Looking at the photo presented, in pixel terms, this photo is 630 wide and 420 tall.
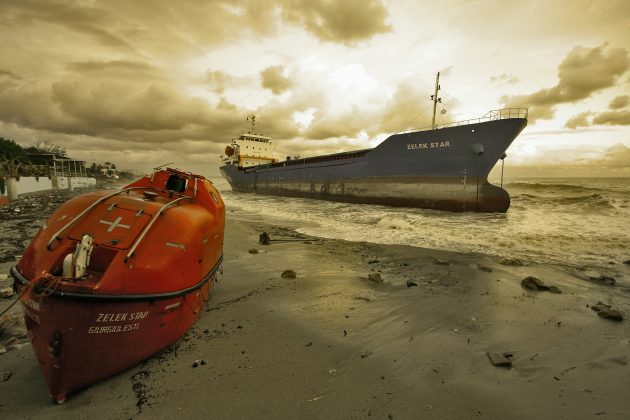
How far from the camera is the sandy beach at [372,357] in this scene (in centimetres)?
255

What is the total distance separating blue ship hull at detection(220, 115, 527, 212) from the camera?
16047mm

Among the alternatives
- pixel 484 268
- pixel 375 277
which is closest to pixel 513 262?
pixel 484 268

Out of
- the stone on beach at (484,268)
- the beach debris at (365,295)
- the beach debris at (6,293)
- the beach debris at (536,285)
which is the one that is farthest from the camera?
the stone on beach at (484,268)

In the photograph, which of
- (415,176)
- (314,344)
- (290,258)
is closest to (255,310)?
(314,344)

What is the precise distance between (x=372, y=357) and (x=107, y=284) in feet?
9.23

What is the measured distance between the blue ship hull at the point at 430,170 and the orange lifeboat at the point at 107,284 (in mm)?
16405

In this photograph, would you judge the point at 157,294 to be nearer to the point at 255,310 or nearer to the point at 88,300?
the point at 88,300

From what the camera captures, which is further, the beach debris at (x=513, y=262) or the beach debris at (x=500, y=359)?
the beach debris at (x=513, y=262)

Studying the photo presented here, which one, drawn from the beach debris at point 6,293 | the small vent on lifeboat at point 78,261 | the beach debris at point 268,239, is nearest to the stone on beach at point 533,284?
the beach debris at point 268,239

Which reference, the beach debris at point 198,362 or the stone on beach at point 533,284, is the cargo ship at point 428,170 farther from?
the beach debris at point 198,362

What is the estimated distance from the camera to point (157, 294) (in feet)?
9.20

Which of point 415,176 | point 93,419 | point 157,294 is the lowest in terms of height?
point 93,419

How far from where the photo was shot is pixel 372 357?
129 inches

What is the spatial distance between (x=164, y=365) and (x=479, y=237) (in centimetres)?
1012
